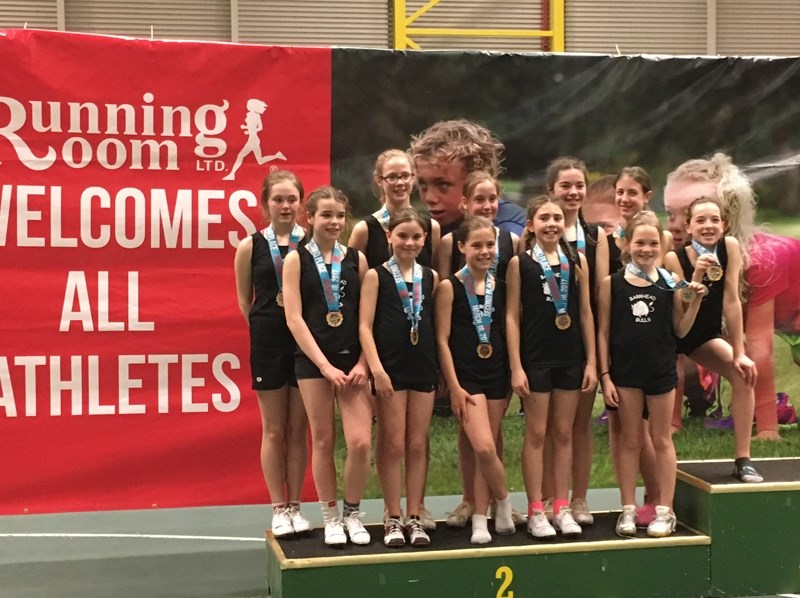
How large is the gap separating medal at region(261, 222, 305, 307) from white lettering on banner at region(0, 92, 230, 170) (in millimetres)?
1015

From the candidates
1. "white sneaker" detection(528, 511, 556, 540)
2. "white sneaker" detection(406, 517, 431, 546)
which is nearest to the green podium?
"white sneaker" detection(528, 511, 556, 540)

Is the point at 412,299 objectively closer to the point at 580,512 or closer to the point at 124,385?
the point at 580,512

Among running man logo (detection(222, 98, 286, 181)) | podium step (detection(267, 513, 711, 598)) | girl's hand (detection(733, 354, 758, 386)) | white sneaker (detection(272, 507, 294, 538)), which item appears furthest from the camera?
running man logo (detection(222, 98, 286, 181))

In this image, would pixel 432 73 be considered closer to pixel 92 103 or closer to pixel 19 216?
pixel 92 103

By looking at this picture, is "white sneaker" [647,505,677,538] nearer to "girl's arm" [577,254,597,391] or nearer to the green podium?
the green podium

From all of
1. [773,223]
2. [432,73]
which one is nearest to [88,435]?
[432,73]

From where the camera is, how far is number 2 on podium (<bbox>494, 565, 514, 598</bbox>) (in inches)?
148

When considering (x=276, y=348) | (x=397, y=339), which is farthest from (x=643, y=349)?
(x=276, y=348)

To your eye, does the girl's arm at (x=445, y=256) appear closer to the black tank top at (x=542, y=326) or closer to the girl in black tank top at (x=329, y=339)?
the black tank top at (x=542, y=326)

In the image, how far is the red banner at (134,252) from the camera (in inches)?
182

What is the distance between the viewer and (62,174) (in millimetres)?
4664

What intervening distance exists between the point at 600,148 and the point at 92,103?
276cm

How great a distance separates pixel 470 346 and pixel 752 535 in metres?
1.48

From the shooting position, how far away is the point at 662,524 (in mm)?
3963
